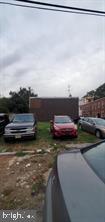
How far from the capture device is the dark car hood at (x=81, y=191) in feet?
5.50

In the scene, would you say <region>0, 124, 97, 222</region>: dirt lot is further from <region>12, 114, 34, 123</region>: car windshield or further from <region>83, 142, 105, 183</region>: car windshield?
<region>12, 114, 34, 123</region>: car windshield

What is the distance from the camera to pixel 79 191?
204cm

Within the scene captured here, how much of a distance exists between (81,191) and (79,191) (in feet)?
0.06

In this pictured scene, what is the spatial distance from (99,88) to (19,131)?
358ft

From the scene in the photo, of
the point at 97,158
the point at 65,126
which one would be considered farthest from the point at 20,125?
the point at 97,158

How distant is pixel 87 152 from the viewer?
10.7 ft

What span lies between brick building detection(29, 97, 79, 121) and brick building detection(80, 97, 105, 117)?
18434mm

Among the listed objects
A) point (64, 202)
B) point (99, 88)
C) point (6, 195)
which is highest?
point (99, 88)

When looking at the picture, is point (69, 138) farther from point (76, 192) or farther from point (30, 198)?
point (76, 192)

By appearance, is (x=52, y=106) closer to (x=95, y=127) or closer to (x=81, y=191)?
(x=95, y=127)

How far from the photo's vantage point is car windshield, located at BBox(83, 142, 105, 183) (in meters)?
2.41

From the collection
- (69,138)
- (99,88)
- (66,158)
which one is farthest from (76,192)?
(99,88)

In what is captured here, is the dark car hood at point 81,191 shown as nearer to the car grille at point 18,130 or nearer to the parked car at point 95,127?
the car grille at point 18,130

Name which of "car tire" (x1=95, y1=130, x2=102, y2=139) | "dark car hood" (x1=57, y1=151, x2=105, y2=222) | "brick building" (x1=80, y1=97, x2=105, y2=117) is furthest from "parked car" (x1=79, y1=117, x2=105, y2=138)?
"brick building" (x1=80, y1=97, x2=105, y2=117)
